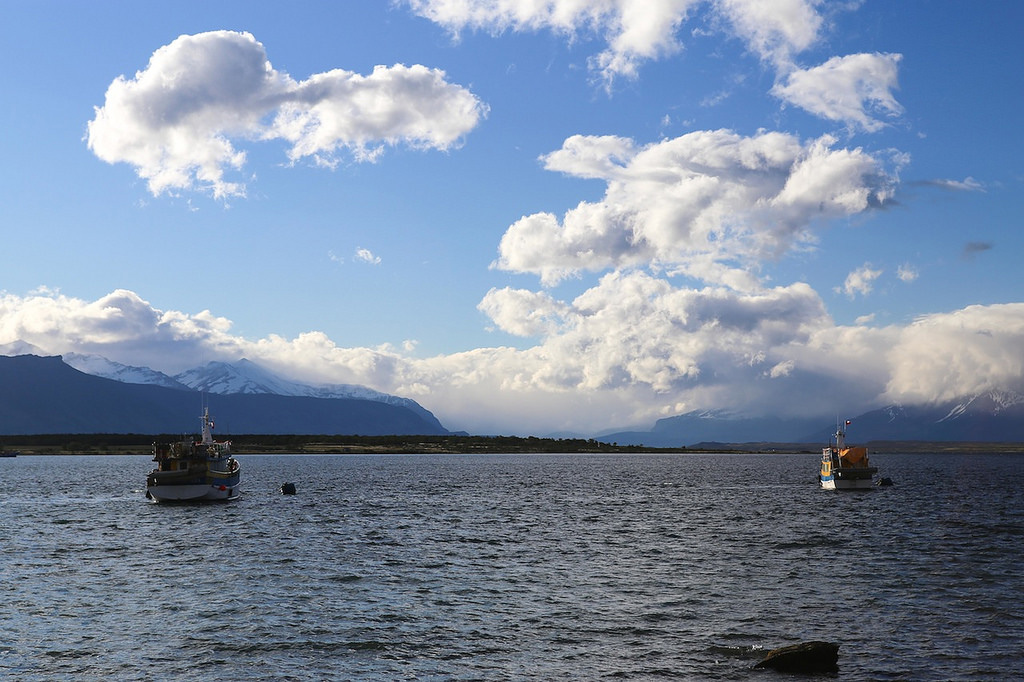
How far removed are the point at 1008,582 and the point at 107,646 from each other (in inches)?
1971

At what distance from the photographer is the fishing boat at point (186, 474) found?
10311cm

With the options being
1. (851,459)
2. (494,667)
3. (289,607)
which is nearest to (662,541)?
(289,607)

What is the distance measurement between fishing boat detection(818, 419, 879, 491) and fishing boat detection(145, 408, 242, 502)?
3579 inches

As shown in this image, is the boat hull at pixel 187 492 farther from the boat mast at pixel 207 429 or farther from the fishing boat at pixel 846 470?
the fishing boat at pixel 846 470

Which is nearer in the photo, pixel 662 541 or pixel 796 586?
pixel 796 586

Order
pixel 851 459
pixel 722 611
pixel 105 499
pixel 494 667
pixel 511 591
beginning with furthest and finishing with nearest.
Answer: pixel 851 459, pixel 105 499, pixel 511 591, pixel 722 611, pixel 494 667

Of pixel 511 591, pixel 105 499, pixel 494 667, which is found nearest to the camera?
pixel 494 667

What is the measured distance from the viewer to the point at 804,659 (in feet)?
105

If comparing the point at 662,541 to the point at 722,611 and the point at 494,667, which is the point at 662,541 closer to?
the point at 722,611

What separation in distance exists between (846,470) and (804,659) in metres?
111

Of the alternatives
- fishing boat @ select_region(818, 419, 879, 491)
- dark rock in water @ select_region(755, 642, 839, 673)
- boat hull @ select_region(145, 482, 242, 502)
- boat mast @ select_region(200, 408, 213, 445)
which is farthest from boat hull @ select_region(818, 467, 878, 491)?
dark rock in water @ select_region(755, 642, 839, 673)

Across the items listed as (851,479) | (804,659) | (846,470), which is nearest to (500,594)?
(804,659)

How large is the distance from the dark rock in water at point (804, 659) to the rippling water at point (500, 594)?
1.13 meters

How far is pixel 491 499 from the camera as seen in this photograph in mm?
122375
